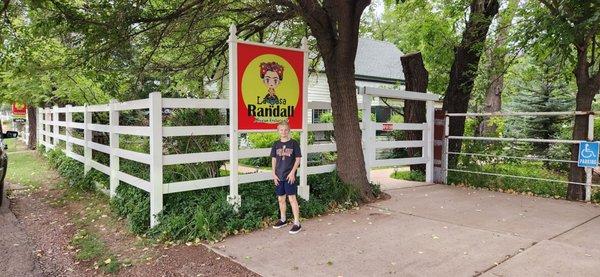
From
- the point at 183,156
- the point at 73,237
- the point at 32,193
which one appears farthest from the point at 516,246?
the point at 32,193

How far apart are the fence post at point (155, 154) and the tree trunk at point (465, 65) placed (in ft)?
21.6

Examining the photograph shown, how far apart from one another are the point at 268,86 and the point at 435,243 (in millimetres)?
3123

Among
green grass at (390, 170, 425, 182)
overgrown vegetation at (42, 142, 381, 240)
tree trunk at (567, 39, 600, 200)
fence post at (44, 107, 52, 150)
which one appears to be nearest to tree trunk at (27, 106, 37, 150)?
fence post at (44, 107, 52, 150)

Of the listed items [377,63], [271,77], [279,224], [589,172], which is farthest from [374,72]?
[279,224]

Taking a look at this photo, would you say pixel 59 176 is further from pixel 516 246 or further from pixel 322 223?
pixel 516 246

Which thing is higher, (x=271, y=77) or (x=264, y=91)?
(x=271, y=77)

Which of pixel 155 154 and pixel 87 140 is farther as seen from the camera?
pixel 87 140

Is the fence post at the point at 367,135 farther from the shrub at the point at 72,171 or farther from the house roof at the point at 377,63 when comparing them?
the house roof at the point at 377,63

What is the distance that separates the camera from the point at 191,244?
5.18m

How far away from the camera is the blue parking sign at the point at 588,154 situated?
718 centimetres

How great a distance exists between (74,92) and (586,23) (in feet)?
42.4

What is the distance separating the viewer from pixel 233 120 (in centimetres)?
604

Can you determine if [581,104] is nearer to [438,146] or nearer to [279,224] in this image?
[438,146]

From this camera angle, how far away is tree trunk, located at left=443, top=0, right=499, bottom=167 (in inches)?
388
